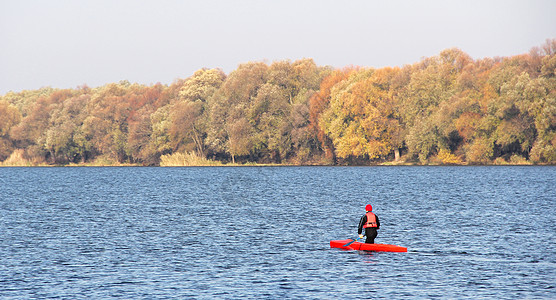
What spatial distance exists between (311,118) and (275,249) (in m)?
93.2

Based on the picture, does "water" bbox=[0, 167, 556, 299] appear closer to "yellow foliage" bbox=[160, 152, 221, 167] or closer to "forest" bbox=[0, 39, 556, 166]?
"forest" bbox=[0, 39, 556, 166]

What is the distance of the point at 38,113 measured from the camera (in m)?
158

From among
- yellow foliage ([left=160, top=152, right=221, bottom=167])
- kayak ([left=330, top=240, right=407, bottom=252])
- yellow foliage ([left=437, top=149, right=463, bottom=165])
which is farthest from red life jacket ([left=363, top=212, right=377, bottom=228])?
yellow foliage ([left=160, top=152, right=221, bottom=167])

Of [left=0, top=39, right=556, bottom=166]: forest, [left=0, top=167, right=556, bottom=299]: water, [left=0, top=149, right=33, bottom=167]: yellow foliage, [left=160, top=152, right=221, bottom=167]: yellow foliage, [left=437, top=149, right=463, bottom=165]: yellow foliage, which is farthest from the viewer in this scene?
[left=0, top=149, right=33, bottom=167]: yellow foliage

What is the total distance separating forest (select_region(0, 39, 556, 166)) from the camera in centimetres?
10775

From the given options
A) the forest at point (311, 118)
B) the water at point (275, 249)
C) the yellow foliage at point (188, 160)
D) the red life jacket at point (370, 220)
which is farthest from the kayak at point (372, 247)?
the yellow foliage at point (188, 160)

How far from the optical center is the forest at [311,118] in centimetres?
10775

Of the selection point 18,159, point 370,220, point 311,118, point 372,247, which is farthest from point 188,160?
point 370,220

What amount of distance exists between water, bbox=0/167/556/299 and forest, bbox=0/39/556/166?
4401cm

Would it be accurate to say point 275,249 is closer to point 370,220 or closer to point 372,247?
point 372,247

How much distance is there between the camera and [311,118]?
413ft

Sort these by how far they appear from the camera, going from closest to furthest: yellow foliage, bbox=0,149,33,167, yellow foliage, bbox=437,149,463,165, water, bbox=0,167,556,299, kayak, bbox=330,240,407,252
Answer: water, bbox=0,167,556,299
kayak, bbox=330,240,407,252
yellow foliage, bbox=437,149,463,165
yellow foliage, bbox=0,149,33,167

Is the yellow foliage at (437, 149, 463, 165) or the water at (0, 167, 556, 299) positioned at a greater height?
the yellow foliage at (437, 149, 463, 165)

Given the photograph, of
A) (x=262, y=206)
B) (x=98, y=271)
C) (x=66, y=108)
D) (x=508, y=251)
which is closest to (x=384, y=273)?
(x=508, y=251)
